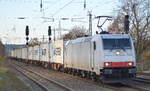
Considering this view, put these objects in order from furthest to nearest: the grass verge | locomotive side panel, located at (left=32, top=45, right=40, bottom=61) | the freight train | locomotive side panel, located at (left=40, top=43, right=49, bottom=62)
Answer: locomotive side panel, located at (left=32, top=45, right=40, bottom=61), locomotive side panel, located at (left=40, top=43, right=49, bottom=62), the freight train, the grass verge

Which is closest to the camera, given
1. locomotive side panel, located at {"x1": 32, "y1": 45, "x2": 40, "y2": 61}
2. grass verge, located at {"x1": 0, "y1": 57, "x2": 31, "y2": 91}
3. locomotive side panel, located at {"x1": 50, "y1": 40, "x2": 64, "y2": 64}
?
grass verge, located at {"x1": 0, "y1": 57, "x2": 31, "y2": 91}

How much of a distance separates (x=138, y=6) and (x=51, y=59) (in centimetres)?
1931

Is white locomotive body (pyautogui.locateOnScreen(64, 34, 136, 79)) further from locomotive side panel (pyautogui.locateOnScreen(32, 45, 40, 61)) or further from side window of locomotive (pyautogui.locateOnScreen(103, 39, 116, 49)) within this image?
locomotive side panel (pyautogui.locateOnScreen(32, 45, 40, 61))

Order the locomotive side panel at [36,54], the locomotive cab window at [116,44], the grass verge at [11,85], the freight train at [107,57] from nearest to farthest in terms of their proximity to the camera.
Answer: the grass verge at [11,85] → the freight train at [107,57] → the locomotive cab window at [116,44] → the locomotive side panel at [36,54]

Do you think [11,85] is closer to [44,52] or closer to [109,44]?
[109,44]

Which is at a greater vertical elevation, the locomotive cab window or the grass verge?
A: the locomotive cab window

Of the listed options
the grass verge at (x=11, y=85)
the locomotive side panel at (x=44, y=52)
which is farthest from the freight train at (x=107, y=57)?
the locomotive side panel at (x=44, y=52)

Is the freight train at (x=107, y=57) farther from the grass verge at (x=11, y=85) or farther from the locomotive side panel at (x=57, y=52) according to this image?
the locomotive side panel at (x=57, y=52)

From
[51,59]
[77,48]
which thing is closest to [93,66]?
[77,48]

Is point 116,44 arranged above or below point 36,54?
above

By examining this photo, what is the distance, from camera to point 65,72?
38438 millimetres

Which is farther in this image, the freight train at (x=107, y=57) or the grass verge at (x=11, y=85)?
the freight train at (x=107, y=57)

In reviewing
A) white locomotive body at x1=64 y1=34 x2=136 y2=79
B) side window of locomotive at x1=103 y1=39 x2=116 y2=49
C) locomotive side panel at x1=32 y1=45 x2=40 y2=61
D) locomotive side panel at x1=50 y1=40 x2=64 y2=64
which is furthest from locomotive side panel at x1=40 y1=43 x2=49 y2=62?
side window of locomotive at x1=103 y1=39 x2=116 y2=49

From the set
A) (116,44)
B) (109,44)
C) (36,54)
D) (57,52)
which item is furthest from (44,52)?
(116,44)
